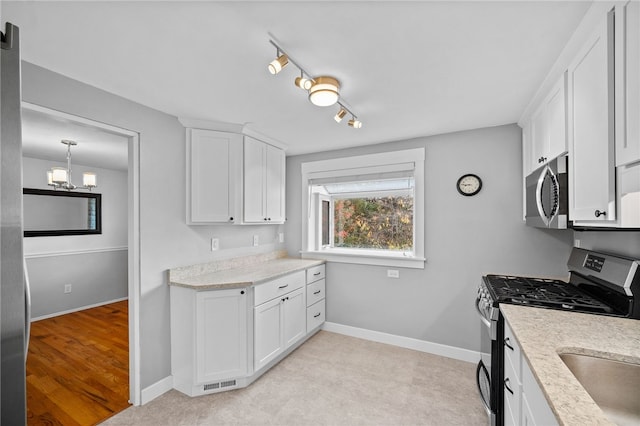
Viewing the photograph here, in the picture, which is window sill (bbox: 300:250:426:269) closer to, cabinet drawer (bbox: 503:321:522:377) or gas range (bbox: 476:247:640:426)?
gas range (bbox: 476:247:640:426)

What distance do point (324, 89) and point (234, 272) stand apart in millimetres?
1959

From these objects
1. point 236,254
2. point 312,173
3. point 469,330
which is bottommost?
point 469,330

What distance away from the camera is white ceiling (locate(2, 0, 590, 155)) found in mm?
1242

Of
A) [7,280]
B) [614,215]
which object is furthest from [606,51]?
[7,280]

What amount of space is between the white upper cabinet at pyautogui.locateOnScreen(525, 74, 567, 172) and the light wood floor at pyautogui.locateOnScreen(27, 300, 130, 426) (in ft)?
11.8

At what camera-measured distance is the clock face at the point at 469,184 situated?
2826 mm

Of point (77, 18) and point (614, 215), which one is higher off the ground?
point (77, 18)

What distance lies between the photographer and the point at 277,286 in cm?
277

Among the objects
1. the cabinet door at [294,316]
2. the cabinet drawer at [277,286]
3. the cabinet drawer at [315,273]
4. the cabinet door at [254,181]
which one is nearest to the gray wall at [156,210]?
the cabinet door at [254,181]

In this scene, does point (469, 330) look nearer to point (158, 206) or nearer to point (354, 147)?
point (354, 147)

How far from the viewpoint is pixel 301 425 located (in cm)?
197

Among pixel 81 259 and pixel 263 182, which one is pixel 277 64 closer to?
pixel 263 182

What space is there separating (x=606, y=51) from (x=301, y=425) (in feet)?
8.83

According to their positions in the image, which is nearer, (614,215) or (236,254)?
(614,215)
